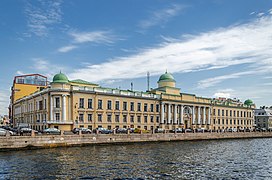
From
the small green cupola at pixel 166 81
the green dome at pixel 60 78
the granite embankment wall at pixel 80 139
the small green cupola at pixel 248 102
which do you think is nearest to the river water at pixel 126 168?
the granite embankment wall at pixel 80 139

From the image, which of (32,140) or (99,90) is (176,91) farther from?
(32,140)

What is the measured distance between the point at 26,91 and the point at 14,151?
74.5 meters

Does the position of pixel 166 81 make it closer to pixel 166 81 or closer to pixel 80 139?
pixel 166 81

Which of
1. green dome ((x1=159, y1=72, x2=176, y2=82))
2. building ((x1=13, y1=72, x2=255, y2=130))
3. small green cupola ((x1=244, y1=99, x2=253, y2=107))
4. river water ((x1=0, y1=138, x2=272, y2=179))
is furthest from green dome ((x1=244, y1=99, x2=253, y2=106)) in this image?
river water ((x1=0, y1=138, x2=272, y2=179))

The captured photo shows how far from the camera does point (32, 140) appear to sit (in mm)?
45656

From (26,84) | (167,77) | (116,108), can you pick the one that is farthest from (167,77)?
(26,84)

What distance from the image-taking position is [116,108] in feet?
250

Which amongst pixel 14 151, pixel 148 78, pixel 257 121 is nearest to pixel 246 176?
pixel 14 151

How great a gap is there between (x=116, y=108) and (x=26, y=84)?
54519mm

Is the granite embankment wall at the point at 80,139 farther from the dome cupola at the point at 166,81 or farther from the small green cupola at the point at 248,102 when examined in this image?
the small green cupola at the point at 248,102

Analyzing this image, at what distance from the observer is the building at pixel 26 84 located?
110875 mm

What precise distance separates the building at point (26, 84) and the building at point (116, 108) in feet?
21.9

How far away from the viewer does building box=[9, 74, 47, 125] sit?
364ft

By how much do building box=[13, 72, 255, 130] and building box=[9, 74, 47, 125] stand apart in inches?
262
